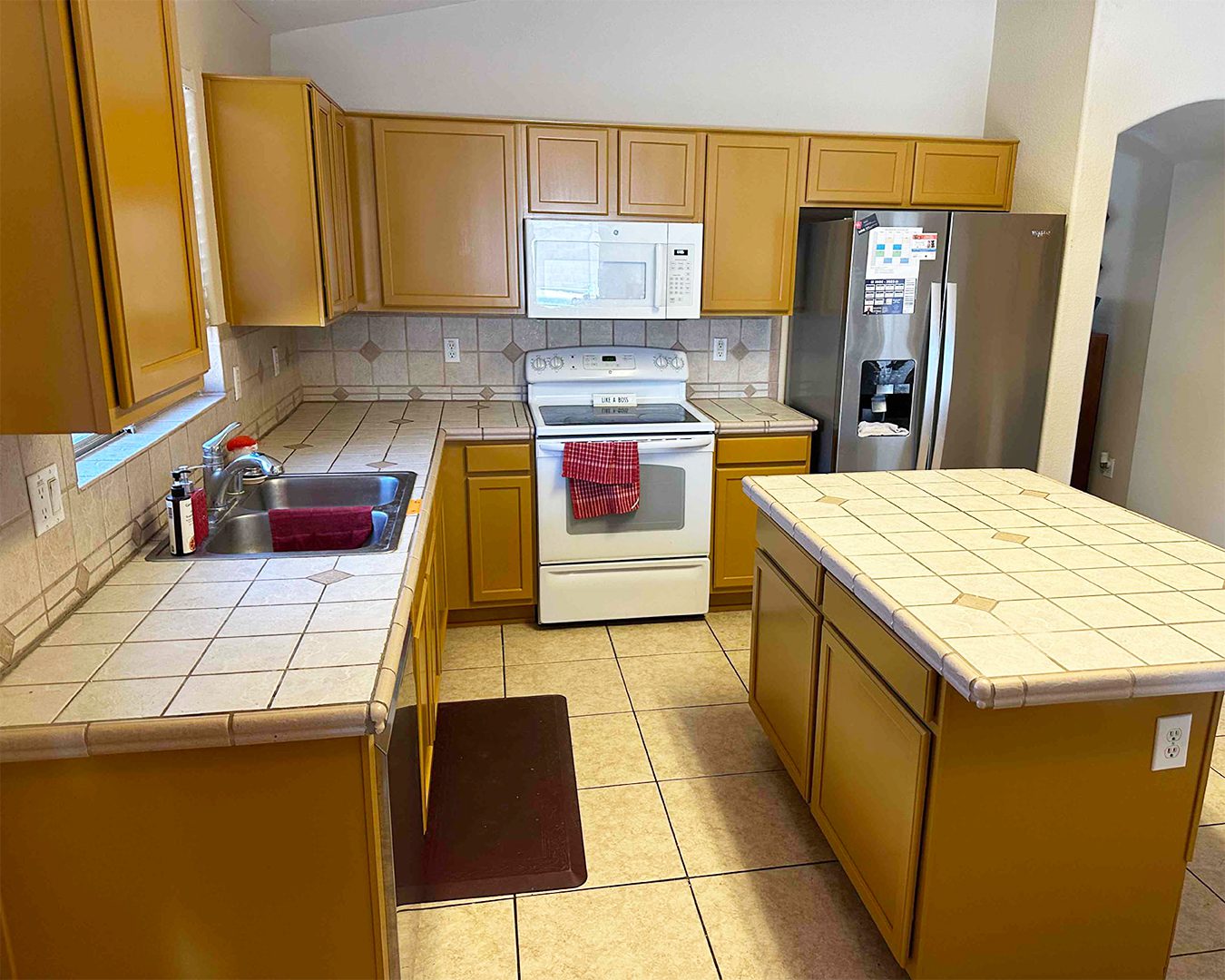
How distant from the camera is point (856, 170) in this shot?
12.1 ft

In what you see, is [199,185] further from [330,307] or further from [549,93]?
[549,93]

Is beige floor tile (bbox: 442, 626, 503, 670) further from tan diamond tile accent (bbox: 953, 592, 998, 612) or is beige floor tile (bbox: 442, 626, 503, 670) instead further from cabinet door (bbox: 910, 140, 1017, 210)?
cabinet door (bbox: 910, 140, 1017, 210)

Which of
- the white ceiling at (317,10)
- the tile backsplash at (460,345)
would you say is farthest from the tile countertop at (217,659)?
the white ceiling at (317,10)

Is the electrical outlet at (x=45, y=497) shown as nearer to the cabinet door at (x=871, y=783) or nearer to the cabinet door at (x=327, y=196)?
the cabinet door at (x=327, y=196)

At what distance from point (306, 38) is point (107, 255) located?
2.88 m

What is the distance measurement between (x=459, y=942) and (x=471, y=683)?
1.26 metres

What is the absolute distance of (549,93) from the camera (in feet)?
12.3

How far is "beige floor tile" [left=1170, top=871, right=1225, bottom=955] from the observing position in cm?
201

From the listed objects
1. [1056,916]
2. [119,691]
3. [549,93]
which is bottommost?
[1056,916]

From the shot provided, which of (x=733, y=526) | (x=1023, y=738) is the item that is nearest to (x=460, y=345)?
(x=733, y=526)

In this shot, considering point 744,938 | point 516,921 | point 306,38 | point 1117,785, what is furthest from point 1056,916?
point 306,38

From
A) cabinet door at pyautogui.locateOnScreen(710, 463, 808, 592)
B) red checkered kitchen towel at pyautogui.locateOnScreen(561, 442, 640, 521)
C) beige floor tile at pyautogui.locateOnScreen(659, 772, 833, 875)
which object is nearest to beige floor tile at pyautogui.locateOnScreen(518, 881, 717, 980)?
beige floor tile at pyautogui.locateOnScreen(659, 772, 833, 875)

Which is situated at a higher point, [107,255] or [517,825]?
[107,255]

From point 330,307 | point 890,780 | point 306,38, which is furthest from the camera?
point 306,38
